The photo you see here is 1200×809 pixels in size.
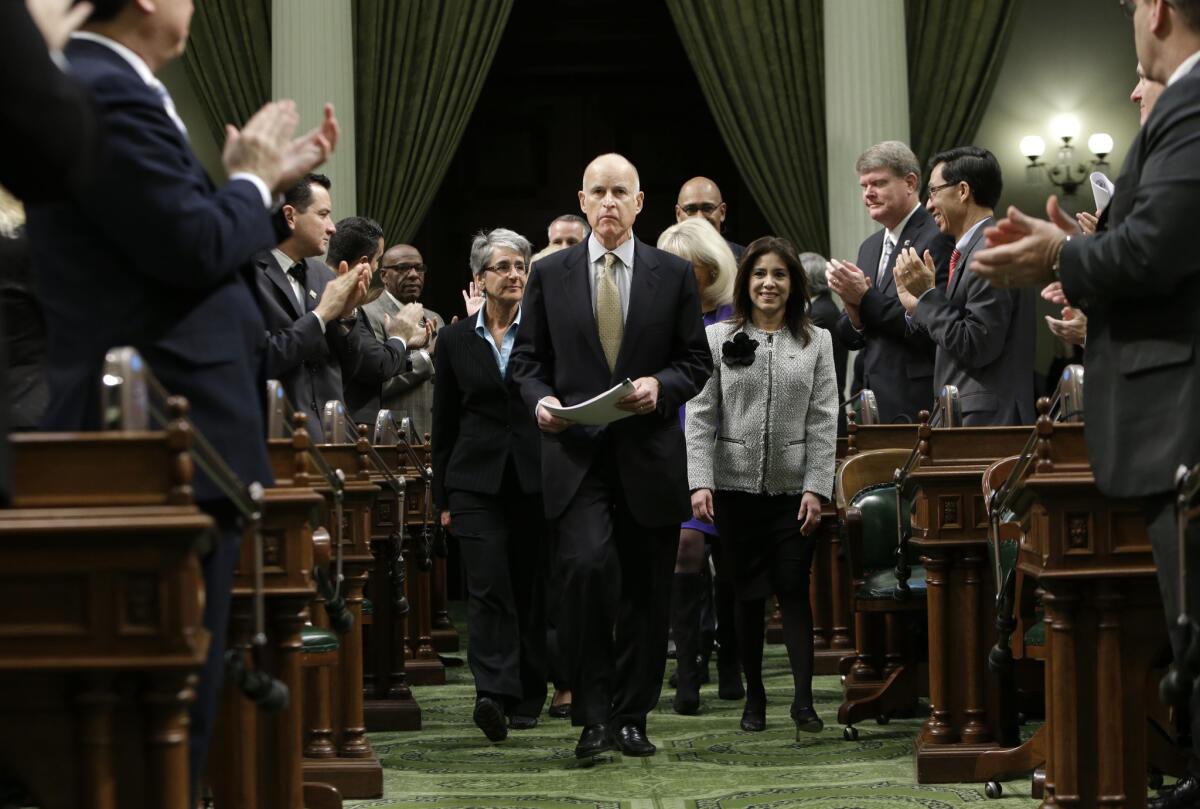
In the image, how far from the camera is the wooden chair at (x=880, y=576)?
5.13 metres

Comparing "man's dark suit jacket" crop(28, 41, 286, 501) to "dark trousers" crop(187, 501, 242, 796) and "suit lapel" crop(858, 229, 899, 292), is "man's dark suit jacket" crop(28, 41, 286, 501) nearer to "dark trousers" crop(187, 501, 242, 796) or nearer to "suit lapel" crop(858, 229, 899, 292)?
"dark trousers" crop(187, 501, 242, 796)

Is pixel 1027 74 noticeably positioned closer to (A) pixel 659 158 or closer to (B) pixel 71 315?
(A) pixel 659 158

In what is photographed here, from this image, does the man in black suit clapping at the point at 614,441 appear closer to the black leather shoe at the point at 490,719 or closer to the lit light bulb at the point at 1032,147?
the black leather shoe at the point at 490,719

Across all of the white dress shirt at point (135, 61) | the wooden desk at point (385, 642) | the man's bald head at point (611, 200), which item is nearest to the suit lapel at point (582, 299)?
the man's bald head at point (611, 200)

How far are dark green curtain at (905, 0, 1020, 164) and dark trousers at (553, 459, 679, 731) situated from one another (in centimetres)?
641

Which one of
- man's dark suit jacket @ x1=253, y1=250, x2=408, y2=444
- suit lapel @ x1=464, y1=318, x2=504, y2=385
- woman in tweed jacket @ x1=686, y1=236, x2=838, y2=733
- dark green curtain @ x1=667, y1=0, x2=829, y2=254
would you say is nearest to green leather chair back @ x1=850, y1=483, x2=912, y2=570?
woman in tweed jacket @ x1=686, y1=236, x2=838, y2=733

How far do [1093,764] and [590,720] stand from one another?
66.9 inches

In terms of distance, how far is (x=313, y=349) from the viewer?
473cm

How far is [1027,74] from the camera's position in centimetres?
1159

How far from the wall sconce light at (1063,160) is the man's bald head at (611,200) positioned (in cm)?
694

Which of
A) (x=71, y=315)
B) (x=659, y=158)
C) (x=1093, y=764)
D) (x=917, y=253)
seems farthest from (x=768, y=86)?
(x=71, y=315)

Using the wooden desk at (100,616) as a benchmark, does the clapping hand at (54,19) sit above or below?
above

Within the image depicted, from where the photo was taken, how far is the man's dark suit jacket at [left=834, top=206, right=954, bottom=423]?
5.69 metres

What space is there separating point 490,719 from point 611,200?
1620mm
